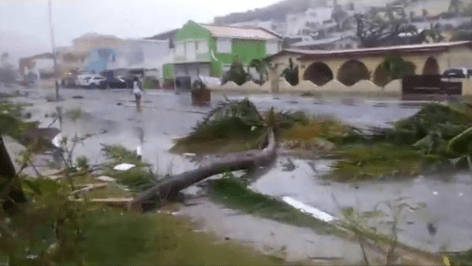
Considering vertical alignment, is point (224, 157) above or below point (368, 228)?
above

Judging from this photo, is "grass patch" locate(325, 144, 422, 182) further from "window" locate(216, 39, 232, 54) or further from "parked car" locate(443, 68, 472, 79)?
"window" locate(216, 39, 232, 54)

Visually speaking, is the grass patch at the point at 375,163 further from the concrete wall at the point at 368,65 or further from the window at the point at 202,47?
the window at the point at 202,47

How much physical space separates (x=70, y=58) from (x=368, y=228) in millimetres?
1129

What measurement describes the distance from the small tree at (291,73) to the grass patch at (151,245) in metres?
0.58

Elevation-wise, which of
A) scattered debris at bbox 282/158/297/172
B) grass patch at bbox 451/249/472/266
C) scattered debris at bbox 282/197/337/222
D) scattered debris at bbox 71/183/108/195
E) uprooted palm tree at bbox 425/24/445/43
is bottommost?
grass patch at bbox 451/249/472/266

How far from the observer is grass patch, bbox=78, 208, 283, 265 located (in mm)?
1127

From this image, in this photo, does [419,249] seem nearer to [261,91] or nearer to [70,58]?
[261,91]

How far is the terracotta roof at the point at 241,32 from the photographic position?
1540mm

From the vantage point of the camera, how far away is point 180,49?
1604 millimetres

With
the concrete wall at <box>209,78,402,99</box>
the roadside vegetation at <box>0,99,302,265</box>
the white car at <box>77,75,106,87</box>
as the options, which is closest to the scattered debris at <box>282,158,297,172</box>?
the concrete wall at <box>209,78,402,99</box>

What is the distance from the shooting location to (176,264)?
43.8 inches

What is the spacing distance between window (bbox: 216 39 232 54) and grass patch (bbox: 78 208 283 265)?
58cm

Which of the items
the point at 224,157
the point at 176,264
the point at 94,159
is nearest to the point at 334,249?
the point at 176,264

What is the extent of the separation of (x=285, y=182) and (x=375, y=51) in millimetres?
478
